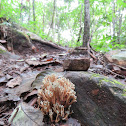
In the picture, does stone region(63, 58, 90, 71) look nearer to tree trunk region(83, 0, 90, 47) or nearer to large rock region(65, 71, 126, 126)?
large rock region(65, 71, 126, 126)

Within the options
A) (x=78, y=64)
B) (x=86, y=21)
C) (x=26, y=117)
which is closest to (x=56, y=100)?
(x=26, y=117)

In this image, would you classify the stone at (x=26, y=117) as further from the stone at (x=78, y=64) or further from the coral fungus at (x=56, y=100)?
the stone at (x=78, y=64)

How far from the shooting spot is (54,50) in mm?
7121

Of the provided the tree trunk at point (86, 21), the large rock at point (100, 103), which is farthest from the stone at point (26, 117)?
the tree trunk at point (86, 21)

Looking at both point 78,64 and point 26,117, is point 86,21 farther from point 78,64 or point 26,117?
point 26,117

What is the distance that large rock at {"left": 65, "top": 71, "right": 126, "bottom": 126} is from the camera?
4.33ft

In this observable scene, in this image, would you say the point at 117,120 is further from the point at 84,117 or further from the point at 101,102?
the point at 84,117

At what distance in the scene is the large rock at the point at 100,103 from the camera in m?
1.32

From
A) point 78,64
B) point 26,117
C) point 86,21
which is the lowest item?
point 26,117

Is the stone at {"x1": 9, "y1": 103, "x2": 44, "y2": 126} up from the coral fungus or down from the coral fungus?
down

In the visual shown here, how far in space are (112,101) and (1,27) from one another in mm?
6114

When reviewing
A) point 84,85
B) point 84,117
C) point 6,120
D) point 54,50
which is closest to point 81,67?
point 84,85

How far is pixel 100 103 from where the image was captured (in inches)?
57.7

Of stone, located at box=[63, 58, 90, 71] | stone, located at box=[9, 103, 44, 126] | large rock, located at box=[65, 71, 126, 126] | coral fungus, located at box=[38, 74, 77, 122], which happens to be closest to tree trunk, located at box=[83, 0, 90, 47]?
stone, located at box=[63, 58, 90, 71]
